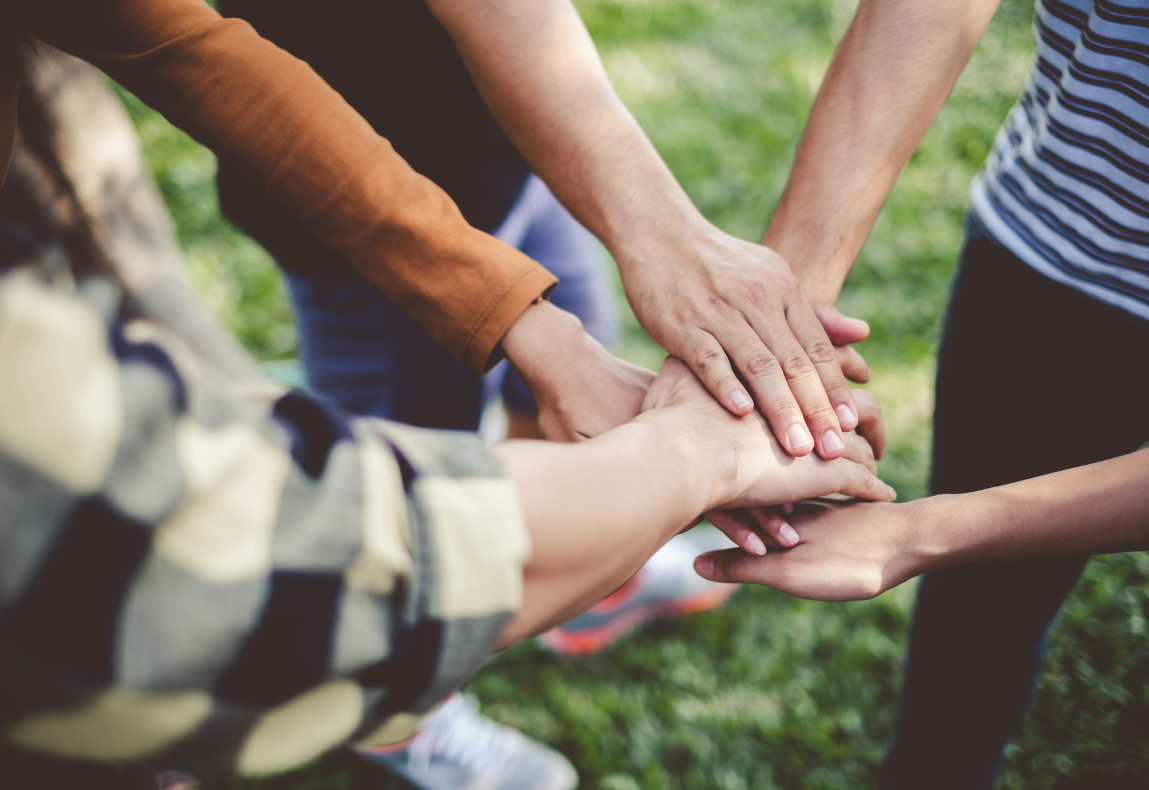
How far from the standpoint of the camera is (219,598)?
1.99 feet

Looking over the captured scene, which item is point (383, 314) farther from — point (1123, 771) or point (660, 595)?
point (1123, 771)

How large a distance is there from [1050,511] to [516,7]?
1363 mm

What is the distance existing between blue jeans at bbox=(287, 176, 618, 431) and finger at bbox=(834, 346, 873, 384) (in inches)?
29.8

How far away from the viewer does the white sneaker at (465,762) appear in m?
2.10

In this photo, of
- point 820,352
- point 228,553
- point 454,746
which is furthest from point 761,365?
point 454,746

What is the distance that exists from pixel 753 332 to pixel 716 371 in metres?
0.12

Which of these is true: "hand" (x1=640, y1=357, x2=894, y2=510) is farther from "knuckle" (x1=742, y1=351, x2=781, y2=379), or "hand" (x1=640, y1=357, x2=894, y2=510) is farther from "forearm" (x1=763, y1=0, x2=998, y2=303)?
"forearm" (x1=763, y1=0, x2=998, y2=303)

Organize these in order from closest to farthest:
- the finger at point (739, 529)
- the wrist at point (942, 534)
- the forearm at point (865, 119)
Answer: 1. the wrist at point (942, 534)
2. the finger at point (739, 529)
3. the forearm at point (865, 119)

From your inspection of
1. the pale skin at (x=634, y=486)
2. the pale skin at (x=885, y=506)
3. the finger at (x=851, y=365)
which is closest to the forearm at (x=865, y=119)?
the pale skin at (x=885, y=506)

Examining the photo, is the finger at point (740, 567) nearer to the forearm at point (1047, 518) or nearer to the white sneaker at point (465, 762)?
the forearm at point (1047, 518)

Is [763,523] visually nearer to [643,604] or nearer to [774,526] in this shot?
[774,526]

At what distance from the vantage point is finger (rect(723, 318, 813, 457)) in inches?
52.8

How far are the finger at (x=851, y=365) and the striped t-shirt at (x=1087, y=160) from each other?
1.21 ft

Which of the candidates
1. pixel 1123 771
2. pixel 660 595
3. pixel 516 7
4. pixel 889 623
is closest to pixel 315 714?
pixel 516 7
